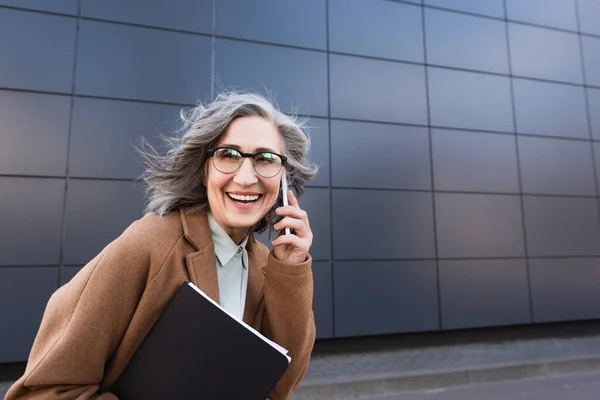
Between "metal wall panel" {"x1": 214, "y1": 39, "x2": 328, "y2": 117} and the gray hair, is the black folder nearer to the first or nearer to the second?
the gray hair

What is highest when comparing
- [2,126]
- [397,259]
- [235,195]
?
[2,126]

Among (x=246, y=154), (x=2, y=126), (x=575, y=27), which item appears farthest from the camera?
(x=575, y=27)

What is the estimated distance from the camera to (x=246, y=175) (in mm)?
1171

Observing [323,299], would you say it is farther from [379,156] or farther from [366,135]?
[366,135]

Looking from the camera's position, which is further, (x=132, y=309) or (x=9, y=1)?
(x=9, y=1)

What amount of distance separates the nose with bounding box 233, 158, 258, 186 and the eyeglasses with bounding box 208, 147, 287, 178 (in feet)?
0.04

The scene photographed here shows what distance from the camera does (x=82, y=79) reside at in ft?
16.5

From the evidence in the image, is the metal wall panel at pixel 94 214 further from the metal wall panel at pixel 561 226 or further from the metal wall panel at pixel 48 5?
the metal wall panel at pixel 561 226

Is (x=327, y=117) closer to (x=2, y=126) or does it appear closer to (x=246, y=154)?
(x=2, y=126)

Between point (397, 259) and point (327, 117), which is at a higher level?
point (327, 117)

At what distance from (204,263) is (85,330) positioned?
0.36 metres

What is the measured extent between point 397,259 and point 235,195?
5.17 m

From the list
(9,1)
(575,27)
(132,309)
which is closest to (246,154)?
(132,309)

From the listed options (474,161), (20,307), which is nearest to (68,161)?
(20,307)
